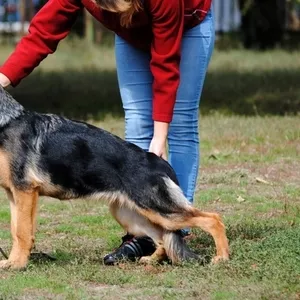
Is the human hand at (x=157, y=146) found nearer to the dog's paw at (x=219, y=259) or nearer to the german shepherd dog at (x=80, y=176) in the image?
the german shepherd dog at (x=80, y=176)

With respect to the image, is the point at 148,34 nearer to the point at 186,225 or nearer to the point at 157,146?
the point at 157,146

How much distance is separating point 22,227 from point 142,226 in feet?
2.60

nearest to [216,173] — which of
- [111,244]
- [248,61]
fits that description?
[111,244]

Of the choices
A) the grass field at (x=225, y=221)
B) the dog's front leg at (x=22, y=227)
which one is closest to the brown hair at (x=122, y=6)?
the dog's front leg at (x=22, y=227)

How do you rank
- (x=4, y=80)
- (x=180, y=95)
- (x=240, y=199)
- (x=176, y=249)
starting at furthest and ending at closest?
(x=240, y=199), (x=180, y=95), (x=4, y=80), (x=176, y=249)

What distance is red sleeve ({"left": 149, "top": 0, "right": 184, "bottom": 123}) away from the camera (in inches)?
234

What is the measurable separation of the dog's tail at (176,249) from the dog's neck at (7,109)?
47.6 inches

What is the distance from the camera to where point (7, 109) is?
604cm

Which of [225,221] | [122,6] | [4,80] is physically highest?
[122,6]

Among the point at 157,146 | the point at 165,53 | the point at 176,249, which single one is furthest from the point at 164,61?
the point at 176,249

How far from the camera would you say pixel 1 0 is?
14.4 meters

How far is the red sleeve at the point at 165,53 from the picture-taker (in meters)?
5.93

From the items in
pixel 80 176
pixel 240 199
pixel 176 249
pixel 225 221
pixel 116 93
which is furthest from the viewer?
pixel 116 93

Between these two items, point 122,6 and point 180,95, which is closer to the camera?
point 122,6
